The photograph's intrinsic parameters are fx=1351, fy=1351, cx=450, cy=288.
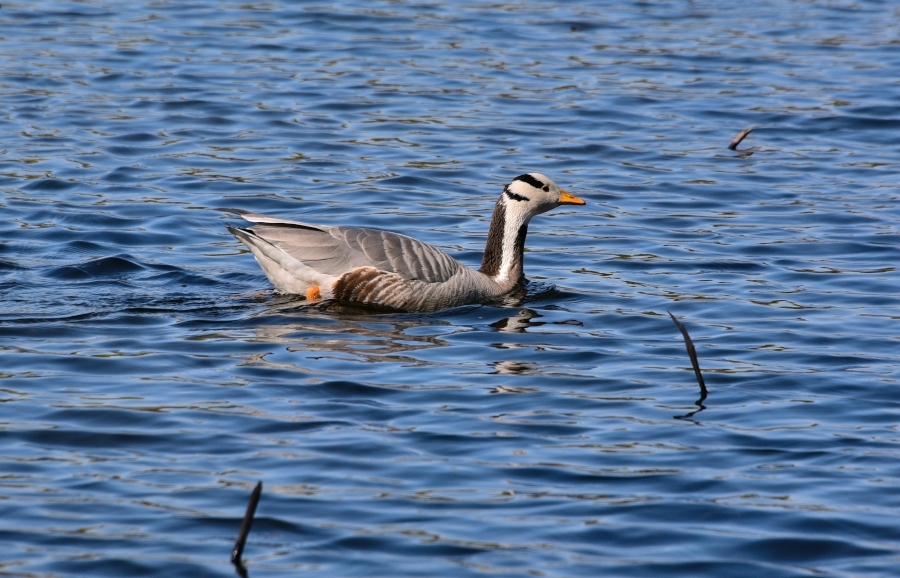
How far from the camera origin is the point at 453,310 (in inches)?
481

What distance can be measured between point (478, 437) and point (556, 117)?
11313mm

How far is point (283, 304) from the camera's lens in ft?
38.7

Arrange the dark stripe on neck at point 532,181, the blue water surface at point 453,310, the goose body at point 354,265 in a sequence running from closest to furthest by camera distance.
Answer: the blue water surface at point 453,310, the goose body at point 354,265, the dark stripe on neck at point 532,181

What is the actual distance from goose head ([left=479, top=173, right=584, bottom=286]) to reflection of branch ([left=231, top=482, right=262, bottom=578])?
6.67 metres

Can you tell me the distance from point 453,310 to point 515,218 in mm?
1394

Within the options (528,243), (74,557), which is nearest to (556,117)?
(528,243)

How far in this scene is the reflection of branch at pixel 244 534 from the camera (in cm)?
596

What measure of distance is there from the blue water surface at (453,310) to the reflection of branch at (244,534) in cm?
6

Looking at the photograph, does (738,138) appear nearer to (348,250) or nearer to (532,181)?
(532,181)

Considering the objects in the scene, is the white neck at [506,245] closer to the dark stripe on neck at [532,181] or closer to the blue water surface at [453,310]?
the dark stripe on neck at [532,181]

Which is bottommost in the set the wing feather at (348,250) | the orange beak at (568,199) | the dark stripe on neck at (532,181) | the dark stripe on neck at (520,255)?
the dark stripe on neck at (520,255)

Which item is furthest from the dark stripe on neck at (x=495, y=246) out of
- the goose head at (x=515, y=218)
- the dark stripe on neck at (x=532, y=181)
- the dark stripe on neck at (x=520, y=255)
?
the dark stripe on neck at (x=532, y=181)

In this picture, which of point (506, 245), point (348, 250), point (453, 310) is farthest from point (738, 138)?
point (348, 250)

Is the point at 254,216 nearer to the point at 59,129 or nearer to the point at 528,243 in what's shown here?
the point at 528,243
